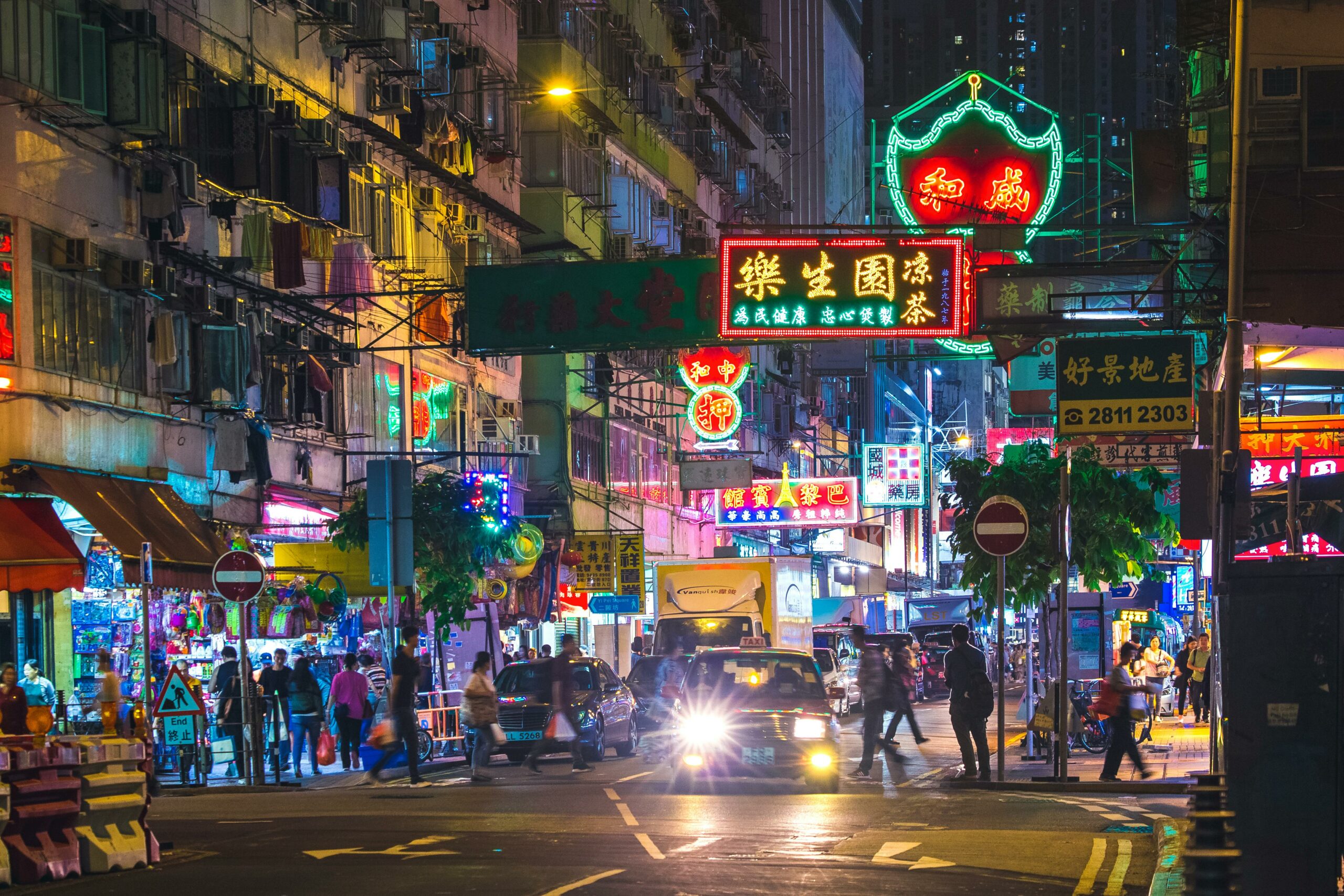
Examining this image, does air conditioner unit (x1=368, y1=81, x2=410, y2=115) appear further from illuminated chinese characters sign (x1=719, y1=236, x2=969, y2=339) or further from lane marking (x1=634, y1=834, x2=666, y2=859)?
lane marking (x1=634, y1=834, x2=666, y2=859)

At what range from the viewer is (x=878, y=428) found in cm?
9650

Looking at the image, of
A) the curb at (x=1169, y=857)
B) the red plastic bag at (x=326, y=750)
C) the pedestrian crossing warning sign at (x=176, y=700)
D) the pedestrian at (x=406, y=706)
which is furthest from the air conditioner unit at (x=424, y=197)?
the curb at (x=1169, y=857)

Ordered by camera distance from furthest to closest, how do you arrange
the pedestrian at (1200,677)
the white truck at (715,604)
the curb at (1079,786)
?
the white truck at (715,604) < the pedestrian at (1200,677) < the curb at (1079,786)

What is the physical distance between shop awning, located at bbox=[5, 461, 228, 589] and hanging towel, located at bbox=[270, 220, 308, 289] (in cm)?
451

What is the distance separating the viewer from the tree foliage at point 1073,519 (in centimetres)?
2783

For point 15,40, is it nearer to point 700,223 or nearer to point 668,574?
point 668,574

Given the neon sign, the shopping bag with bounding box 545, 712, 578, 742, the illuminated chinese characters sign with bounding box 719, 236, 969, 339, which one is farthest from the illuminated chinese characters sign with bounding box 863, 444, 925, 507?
the shopping bag with bounding box 545, 712, 578, 742

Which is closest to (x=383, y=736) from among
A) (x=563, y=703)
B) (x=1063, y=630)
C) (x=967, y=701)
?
(x=563, y=703)

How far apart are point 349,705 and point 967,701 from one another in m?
9.15

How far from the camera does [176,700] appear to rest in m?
22.6

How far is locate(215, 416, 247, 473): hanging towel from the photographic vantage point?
27.4m

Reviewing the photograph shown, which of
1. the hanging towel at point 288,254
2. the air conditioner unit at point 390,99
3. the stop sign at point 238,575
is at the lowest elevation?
the stop sign at point 238,575

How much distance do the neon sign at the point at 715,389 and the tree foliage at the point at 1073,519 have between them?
20184 millimetres

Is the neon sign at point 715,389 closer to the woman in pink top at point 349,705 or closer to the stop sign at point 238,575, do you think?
the woman in pink top at point 349,705
